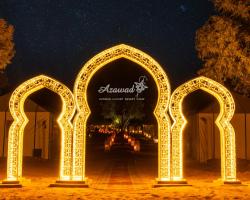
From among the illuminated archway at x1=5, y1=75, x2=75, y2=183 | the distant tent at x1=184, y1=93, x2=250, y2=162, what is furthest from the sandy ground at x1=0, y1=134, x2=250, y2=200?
the distant tent at x1=184, y1=93, x2=250, y2=162

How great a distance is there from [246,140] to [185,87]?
12451 millimetres

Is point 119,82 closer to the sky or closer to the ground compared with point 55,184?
closer to the sky

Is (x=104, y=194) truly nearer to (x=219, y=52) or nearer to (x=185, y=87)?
(x=185, y=87)

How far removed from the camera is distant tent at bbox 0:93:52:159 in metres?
26.2

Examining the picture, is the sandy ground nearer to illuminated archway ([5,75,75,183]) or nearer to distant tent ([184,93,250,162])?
illuminated archway ([5,75,75,183])

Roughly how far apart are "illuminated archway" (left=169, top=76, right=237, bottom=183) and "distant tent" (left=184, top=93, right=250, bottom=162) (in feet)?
35.4

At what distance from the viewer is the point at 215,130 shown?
26.3 meters

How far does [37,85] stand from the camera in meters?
15.2

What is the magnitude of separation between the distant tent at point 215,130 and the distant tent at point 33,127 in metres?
9.21

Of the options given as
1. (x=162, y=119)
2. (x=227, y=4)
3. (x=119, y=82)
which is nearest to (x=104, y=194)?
(x=162, y=119)

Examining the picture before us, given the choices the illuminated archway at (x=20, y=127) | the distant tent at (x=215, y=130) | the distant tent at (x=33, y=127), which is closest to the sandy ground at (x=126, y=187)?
the illuminated archway at (x=20, y=127)

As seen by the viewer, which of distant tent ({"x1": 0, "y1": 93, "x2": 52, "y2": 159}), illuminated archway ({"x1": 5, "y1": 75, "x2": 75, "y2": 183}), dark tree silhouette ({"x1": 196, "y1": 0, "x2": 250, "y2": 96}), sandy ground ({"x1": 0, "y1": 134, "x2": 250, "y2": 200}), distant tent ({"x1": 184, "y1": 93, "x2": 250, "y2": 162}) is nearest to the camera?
sandy ground ({"x1": 0, "y1": 134, "x2": 250, "y2": 200})

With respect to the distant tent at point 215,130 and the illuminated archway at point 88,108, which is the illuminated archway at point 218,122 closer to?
the illuminated archway at point 88,108

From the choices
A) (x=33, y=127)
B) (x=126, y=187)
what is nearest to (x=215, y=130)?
(x=33, y=127)
